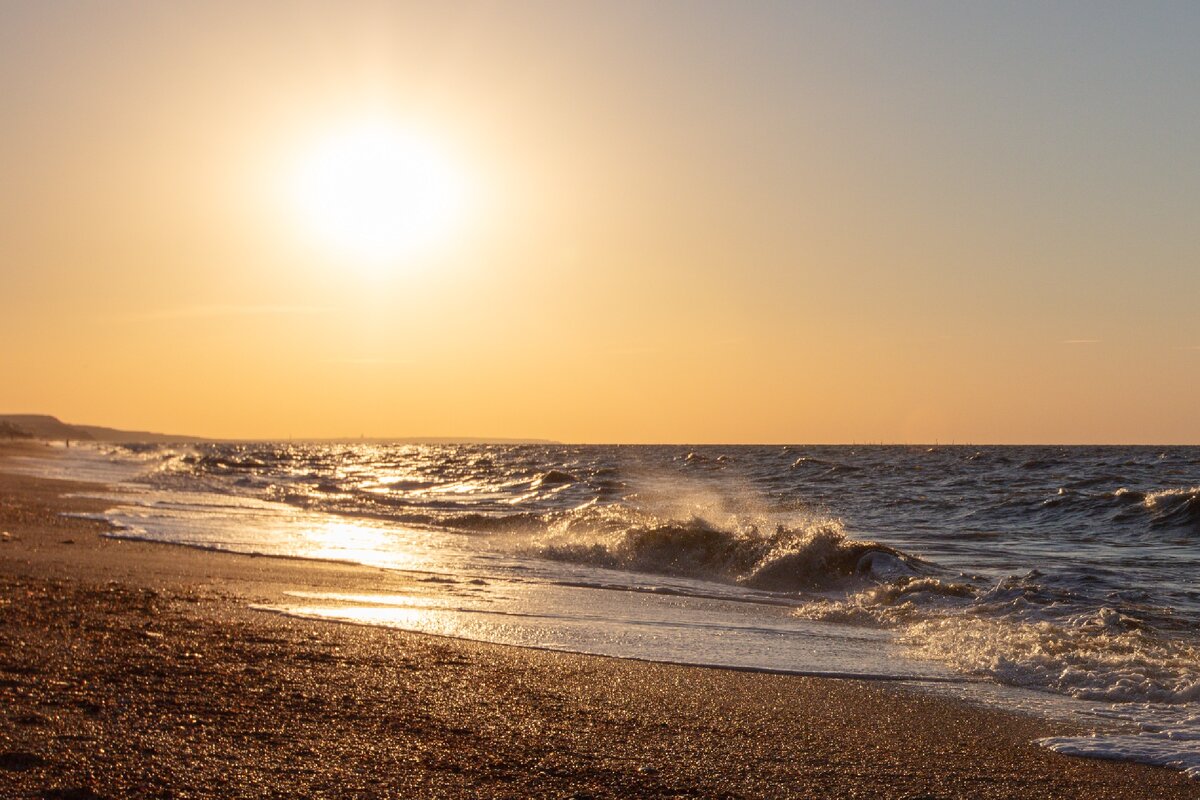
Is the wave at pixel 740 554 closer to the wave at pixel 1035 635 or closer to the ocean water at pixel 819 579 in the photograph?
the ocean water at pixel 819 579

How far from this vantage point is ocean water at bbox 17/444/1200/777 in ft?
30.1

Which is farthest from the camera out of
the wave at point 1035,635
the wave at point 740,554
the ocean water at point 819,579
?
the wave at point 740,554

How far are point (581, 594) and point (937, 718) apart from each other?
23.0 feet

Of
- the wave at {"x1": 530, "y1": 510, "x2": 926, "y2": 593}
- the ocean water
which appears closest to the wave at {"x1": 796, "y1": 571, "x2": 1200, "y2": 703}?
the ocean water

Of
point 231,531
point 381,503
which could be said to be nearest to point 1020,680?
point 231,531

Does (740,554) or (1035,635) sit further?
(740,554)

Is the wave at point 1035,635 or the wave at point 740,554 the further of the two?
the wave at point 740,554

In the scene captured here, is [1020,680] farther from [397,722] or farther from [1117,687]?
[397,722]

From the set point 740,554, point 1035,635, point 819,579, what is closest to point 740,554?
point 740,554

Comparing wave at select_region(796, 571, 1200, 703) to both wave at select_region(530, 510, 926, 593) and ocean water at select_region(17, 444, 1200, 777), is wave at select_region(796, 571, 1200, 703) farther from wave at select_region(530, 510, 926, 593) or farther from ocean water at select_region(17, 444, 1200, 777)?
wave at select_region(530, 510, 926, 593)

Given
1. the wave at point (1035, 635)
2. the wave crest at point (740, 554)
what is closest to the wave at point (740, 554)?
the wave crest at point (740, 554)

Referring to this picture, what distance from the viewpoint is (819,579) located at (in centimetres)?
1639

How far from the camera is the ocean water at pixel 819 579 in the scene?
30.1ft

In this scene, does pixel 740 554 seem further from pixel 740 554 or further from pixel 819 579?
pixel 819 579
